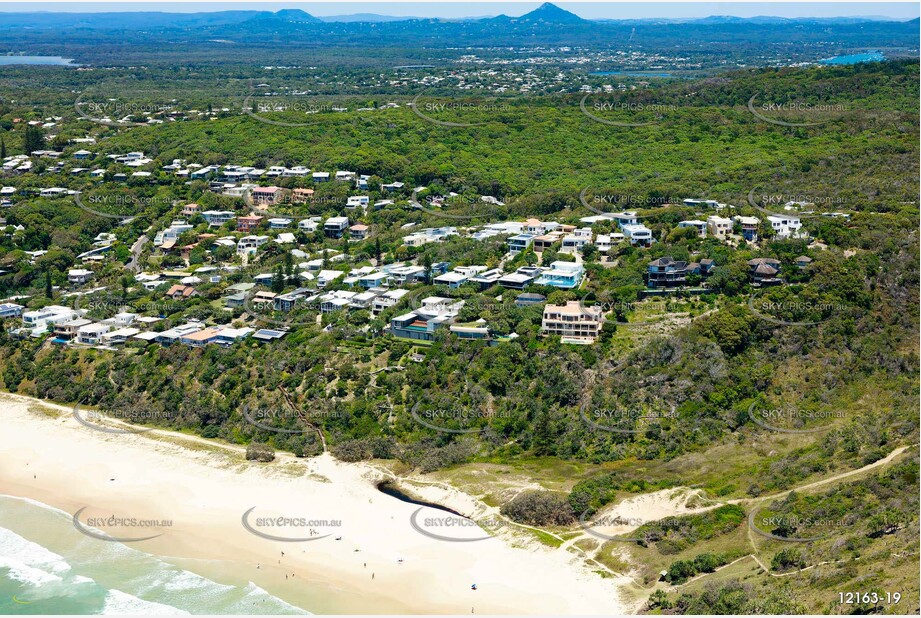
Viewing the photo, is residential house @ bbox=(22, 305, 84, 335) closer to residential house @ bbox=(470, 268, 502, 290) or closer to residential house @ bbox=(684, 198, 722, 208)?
residential house @ bbox=(470, 268, 502, 290)

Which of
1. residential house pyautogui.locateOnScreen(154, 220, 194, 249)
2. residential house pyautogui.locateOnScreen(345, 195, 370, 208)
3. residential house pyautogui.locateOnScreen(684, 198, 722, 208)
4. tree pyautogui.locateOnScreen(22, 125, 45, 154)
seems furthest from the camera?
tree pyautogui.locateOnScreen(22, 125, 45, 154)

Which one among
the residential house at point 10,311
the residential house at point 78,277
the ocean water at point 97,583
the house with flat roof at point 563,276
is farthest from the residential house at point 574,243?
the residential house at point 10,311

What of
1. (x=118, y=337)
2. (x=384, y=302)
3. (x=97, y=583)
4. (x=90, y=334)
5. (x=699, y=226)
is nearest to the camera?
(x=97, y=583)

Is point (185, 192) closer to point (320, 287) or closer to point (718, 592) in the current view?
point (320, 287)

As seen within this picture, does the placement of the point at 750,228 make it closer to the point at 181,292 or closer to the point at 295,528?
the point at 295,528

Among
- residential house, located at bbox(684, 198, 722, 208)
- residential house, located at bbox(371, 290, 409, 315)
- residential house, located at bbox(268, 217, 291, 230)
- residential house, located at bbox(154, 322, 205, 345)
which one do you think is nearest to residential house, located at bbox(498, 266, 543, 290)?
residential house, located at bbox(371, 290, 409, 315)

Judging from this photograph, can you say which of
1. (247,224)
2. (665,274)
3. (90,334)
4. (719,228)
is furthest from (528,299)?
(247,224)
